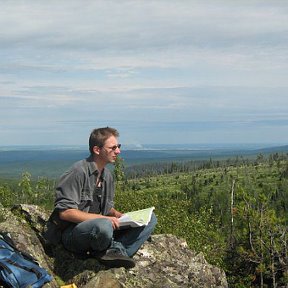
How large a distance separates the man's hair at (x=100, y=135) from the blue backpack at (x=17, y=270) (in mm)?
2133

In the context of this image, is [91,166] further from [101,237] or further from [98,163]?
[101,237]

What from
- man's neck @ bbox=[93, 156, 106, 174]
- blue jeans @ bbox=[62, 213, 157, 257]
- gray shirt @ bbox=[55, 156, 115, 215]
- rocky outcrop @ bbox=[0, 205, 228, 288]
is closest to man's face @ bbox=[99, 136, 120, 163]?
man's neck @ bbox=[93, 156, 106, 174]

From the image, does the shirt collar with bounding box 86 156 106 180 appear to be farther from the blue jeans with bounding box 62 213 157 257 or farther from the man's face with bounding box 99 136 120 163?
the blue jeans with bounding box 62 213 157 257

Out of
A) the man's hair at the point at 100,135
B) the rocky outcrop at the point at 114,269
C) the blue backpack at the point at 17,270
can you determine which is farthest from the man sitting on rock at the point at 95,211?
the blue backpack at the point at 17,270

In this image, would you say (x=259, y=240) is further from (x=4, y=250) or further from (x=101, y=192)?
(x=4, y=250)

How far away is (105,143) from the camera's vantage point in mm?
8641

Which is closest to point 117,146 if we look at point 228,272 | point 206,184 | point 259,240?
point 259,240

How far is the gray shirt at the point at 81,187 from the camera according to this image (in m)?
8.45

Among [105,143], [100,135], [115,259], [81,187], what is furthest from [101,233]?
[100,135]

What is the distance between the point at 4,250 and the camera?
7.55m

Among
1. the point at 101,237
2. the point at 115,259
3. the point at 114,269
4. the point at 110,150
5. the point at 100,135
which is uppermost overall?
the point at 100,135

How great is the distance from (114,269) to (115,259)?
→ 0.23m

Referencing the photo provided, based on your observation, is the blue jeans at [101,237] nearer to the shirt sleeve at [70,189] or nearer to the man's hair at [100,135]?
the shirt sleeve at [70,189]

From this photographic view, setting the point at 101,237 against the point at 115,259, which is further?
the point at 115,259
